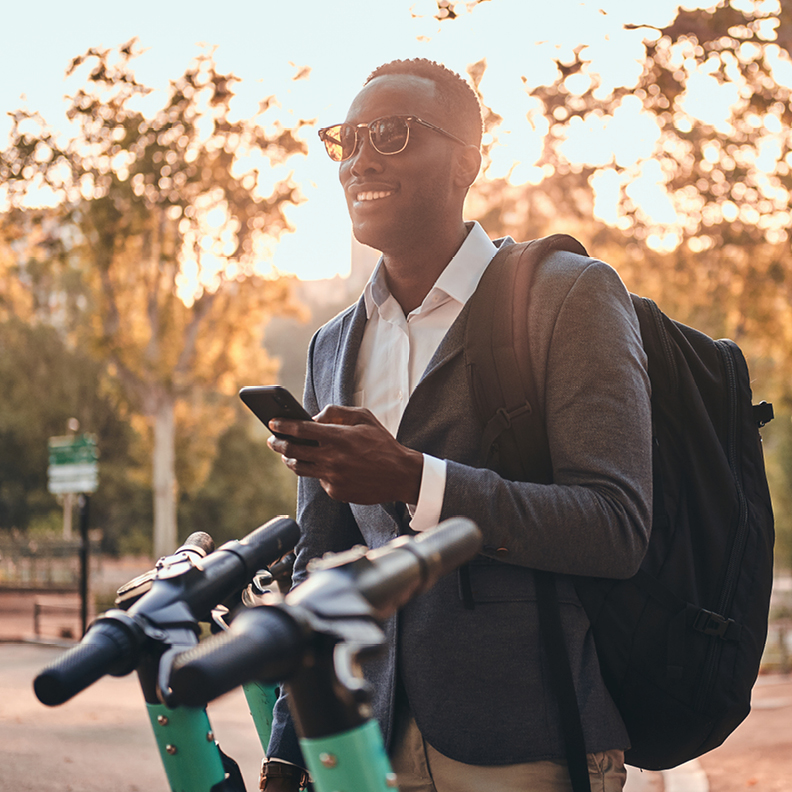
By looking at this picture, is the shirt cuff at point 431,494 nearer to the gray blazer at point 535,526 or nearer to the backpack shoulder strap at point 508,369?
the gray blazer at point 535,526

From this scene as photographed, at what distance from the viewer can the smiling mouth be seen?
213 centimetres

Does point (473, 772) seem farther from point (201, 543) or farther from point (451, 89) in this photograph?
point (451, 89)

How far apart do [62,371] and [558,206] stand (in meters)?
31.4

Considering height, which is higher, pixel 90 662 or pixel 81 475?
pixel 90 662

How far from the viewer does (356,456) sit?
5.22 ft

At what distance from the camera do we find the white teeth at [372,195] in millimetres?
2135

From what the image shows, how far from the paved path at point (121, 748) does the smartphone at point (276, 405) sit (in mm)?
3070

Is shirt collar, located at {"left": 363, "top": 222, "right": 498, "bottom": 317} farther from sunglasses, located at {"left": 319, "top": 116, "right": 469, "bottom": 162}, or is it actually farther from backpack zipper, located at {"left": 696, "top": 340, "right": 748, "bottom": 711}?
backpack zipper, located at {"left": 696, "top": 340, "right": 748, "bottom": 711}

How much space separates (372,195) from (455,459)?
0.60 metres

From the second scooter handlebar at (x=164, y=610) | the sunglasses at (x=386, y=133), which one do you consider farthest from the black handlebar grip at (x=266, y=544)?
the sunglasses at (x=386, y=133)

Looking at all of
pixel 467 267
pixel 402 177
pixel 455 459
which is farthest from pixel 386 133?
pixel 455 459

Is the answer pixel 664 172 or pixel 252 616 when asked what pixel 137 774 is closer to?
pixel 252 616

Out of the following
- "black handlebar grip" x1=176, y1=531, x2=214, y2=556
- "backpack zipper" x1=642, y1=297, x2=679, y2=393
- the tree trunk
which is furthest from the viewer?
the tree trunk

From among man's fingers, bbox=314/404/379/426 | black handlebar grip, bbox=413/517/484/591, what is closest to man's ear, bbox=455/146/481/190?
man's fingers, bbox=314/404/379/426
